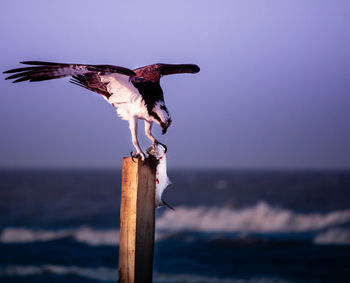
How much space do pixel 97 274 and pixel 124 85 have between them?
888 cm

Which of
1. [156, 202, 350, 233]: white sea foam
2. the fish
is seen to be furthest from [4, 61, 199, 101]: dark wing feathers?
[156, 202, 350, 233]: white sea foam

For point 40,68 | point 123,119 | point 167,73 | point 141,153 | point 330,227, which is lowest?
point 141,153

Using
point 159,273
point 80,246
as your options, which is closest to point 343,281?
point 159,273

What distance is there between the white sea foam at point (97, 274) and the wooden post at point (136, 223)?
311 inches

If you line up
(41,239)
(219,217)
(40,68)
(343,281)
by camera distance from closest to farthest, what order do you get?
(40,68), (343,281), (41,239), (219,217)

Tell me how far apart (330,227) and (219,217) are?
5.51 m

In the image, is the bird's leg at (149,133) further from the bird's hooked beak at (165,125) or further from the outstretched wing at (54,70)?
the outstretched wing at (54,70)

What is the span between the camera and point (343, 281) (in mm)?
9898

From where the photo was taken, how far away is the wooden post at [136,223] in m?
2.42

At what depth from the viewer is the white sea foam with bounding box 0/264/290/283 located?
1014cm

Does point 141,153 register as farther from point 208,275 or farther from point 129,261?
point 208,275

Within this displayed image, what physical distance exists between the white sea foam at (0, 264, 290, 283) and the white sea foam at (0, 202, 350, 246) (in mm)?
3508

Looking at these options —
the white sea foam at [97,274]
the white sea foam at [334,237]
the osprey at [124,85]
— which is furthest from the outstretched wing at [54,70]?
the white sea foam at [334,237]

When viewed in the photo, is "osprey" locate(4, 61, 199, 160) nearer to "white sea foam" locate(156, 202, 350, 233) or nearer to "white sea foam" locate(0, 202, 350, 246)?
"white sea foam" locate(0, 202, 350, 246)
